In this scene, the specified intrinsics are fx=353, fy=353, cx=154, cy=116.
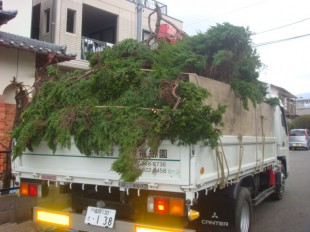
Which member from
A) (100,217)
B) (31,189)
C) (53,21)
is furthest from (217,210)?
(53,21)

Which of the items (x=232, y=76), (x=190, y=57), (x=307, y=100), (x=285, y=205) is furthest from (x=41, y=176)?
(x=307, y=100)

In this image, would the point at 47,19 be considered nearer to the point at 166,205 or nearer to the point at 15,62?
the point at 15,62

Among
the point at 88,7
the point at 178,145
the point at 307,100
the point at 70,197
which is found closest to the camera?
the point at 178,145

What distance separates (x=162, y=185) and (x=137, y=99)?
1008 millimetres

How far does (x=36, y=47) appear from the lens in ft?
30.5

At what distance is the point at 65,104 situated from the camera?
14.4 ft

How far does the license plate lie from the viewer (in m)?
3.91

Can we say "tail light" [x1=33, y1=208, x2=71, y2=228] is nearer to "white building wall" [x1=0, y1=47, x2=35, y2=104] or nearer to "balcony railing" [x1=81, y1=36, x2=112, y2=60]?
"white building wall" [x1=0, y1=47, x2=35, y2=104]

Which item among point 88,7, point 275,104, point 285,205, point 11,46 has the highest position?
point 88,7

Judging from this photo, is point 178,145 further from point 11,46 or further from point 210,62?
point 11,46

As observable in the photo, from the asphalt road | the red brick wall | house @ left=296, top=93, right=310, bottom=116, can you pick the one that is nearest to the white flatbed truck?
the asphalt road

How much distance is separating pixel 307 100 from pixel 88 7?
265ft

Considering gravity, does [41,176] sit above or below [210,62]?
below

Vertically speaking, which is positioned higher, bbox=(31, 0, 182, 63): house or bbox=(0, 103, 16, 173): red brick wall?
bbox=(31, 0, 182, 63): house
